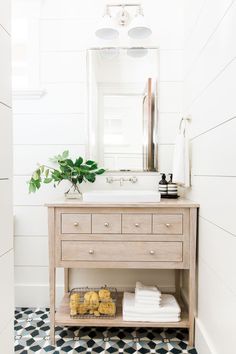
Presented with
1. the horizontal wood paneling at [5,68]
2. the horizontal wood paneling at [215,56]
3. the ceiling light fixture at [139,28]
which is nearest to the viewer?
the horizontal wood paneling at [5,68]

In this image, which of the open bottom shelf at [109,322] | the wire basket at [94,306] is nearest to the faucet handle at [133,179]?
the wire basket at [94,306]

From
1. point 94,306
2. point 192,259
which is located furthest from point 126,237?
point 94,306

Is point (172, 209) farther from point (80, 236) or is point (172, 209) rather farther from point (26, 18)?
point (26, 18)

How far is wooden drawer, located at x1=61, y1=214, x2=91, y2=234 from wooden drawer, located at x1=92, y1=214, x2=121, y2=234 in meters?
0.05

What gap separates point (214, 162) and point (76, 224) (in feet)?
3.07

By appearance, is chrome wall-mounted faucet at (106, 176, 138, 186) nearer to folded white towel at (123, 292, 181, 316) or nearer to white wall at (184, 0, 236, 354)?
white wall at (184, 0, 236, 354)

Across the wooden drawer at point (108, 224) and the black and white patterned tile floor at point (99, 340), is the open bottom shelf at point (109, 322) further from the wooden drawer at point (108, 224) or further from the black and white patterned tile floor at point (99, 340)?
the wooden drawer at point (108, 224)

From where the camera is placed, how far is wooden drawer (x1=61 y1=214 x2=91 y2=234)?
1.78 m

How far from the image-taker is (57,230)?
179cm

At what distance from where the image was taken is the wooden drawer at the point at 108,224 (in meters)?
1.77

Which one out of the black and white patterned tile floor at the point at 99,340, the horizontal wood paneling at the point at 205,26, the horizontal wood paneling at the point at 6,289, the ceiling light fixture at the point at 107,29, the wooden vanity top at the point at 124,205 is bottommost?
the black and white patterned tile floor at the point at 99,340

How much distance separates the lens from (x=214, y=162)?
144 centimetres

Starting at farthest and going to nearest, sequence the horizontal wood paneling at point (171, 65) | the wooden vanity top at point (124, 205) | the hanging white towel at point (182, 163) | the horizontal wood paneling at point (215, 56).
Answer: the horizontal wood paneling at point (171, 65), the hanging white towel at point (182, 163), the wooden vanity top at point (124, 205), the horizontal wood paneling at point (215, 56)

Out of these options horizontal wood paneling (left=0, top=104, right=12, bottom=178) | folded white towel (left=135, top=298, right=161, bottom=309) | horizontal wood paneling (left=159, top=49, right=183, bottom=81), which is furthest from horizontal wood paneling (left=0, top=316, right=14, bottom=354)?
horizontal wood paneling (left=159, top=49, right=183, bottom=81)
